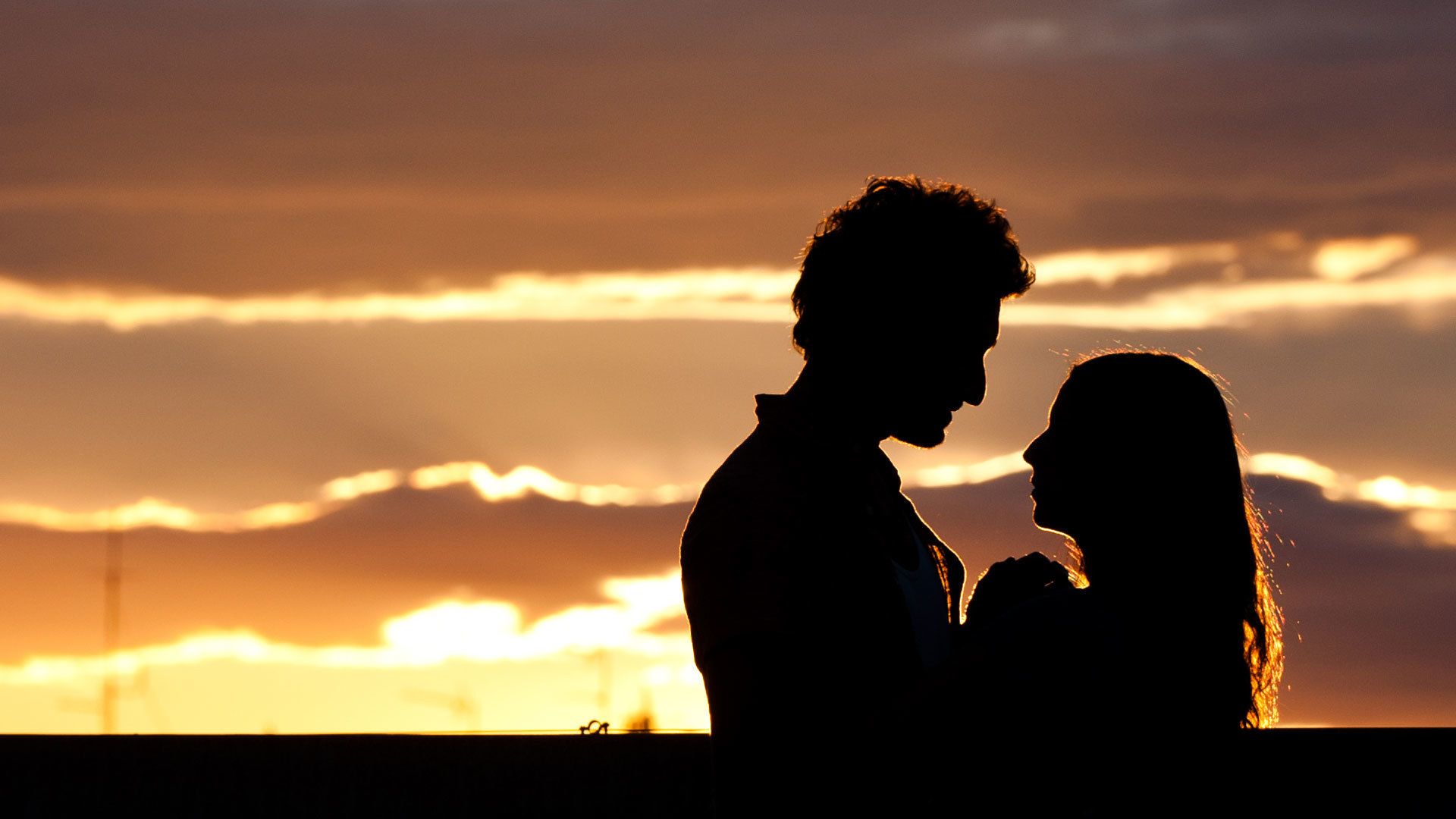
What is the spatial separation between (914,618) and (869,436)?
66 centimetres

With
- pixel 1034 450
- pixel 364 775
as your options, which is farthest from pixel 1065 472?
pixel 364 775

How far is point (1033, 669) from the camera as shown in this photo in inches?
132

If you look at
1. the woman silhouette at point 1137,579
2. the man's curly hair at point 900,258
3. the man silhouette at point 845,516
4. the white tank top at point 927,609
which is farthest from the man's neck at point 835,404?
the woman silhouette at point 1137,579

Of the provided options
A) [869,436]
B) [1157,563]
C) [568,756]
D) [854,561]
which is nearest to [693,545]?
[854,561]

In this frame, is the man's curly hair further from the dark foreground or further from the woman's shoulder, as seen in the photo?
the dark foreground

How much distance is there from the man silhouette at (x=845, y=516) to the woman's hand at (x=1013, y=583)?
0.12 meters

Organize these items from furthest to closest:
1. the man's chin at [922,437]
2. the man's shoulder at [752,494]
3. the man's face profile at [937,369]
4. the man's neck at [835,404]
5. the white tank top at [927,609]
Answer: the man's chin at [922,437]
the man's face profile at [937,369]
the man's neck at [835,404]
the white tank top at [927,609]
the man's shoulder at [752,494]

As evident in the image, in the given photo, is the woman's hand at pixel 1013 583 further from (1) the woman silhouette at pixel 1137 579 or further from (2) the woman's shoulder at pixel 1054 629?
(2) the woman's shoulder at pixel 1054 629

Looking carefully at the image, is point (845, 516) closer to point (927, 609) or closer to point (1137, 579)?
point (927, 609)

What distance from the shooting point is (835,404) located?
14.6ft

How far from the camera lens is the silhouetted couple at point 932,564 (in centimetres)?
345

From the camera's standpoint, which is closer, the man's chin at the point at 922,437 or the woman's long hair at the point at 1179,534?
the woman's long hair at the point at 1179,534

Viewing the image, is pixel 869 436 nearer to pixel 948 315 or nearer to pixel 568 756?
pixel 948 315

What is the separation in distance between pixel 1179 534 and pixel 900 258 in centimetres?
114
